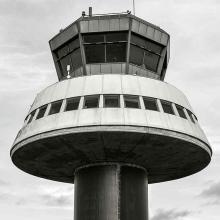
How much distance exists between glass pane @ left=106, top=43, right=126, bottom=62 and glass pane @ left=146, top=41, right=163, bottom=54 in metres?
2.26

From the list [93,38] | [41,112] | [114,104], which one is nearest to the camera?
[114,104]

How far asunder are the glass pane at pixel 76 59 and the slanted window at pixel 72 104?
5.15m

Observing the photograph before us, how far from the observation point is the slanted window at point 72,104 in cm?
2961

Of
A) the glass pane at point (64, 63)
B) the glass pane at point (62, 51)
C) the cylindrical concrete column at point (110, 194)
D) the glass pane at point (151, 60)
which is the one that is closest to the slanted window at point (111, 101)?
the cylindrical concrete column at point (110, 194)

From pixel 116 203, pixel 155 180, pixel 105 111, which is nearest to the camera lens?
pixel 105 111

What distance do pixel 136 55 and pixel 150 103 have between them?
18.1ft

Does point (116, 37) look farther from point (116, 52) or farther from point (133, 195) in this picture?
point (133, 195)

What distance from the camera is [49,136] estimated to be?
93.9 feet

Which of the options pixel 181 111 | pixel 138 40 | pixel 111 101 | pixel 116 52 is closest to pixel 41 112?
pixel 111 101

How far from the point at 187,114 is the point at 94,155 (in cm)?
710

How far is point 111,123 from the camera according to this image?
27.8 m

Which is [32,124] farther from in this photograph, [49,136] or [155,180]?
[155,180]

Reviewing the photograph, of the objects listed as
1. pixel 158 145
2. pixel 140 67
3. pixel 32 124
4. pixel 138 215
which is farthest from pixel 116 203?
pixel 140 67

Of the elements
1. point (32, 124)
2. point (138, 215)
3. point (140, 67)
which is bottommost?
point (138, 215)
